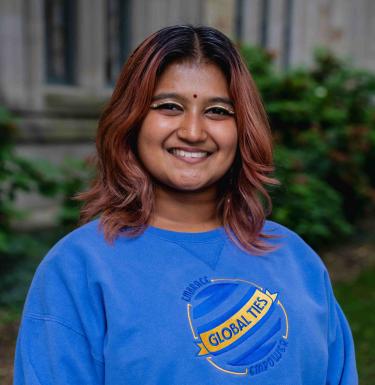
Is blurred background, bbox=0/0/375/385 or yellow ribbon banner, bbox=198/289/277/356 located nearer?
yellow ribbon banner, bbox=198/289/277/356

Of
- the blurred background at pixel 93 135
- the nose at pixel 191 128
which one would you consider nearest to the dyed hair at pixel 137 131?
the nose at pixel 191 128

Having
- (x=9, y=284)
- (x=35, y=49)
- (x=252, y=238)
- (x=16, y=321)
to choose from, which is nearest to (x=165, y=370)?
(x=252, y=238)

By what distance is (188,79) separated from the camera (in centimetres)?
170

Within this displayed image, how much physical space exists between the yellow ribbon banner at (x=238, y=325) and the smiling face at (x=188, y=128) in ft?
1.20

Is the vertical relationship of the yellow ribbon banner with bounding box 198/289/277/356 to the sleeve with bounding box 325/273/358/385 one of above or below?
above

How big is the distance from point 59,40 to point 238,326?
804 cm

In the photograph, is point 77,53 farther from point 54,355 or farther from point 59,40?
point 54,355

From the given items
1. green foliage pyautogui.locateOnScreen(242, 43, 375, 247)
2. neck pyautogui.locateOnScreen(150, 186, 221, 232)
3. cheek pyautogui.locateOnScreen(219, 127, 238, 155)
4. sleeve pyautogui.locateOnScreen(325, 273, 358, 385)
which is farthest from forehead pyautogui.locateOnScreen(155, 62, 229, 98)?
green foliage pyautogui.locateOnScreen(242, 43, 375, 247)

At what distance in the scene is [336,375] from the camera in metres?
1.84

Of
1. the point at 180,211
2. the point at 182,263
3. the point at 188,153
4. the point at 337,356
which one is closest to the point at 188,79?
Answer: the point at 188,153

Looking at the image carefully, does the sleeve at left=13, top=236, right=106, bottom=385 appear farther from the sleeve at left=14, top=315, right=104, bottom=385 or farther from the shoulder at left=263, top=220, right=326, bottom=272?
the shoulder at left=263, top=220, right=326, bottom=272

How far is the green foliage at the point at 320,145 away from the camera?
5.96 m

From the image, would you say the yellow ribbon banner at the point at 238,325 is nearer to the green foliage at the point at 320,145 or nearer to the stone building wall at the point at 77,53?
the green foliage at the point at 320,145

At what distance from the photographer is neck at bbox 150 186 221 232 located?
1797mm
